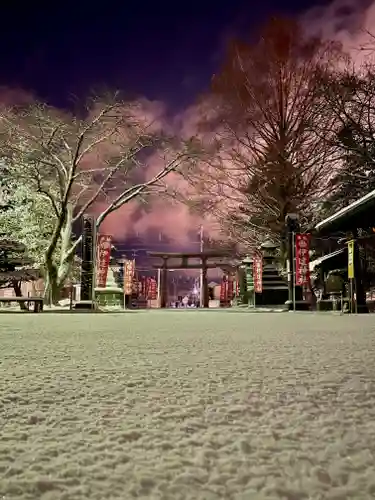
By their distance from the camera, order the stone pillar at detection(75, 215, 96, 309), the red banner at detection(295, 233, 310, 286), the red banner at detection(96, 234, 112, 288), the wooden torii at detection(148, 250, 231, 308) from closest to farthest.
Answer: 1. the red banner at detection(295, 233, 310, 286)
2. the stone pillar at detection(75, 215, 96, 309)
3. the red banner at detection(96, 234, 112, 288)
4. the wooden torii at detection(148, 250, 231, 308)

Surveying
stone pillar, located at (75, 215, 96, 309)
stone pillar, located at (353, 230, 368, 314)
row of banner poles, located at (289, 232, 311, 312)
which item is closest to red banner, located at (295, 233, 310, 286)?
row of banner poles, located at (289, 232, 311, 312)

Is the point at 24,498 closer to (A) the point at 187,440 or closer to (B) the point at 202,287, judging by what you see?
(A) the point at 187,440

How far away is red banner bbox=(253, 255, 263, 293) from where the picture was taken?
53.1ft

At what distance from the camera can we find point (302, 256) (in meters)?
12.4

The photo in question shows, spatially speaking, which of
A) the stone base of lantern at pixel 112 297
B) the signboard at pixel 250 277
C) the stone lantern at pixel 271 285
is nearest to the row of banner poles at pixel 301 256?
the stone lantern at pixel 271 285

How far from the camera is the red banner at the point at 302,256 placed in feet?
40.6

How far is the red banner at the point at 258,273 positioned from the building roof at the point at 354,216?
5770mm

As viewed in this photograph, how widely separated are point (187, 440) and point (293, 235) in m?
12.1

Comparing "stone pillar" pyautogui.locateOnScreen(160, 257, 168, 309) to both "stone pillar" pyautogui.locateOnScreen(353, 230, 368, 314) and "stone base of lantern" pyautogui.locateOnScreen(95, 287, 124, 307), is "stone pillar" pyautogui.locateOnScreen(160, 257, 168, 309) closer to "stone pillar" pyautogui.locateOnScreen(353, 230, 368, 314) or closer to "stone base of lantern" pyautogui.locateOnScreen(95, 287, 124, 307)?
"stone base of lantern" pyautogui.locateOnScreen(95, 287, 124, 307)

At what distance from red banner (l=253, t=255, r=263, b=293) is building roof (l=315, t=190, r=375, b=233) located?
5.77 m

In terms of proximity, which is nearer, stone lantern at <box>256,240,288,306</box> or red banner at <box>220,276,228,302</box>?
stone lantern at <box>256,240,288,306</box>

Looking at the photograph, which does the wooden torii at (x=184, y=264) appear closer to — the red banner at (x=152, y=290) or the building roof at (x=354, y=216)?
the red banner at (x=152, y=290)

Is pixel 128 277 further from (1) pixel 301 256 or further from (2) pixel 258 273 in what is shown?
(1) pixel 301 256

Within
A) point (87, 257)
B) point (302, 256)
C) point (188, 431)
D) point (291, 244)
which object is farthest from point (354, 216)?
point (188, 431)
